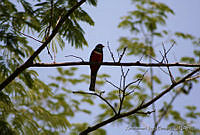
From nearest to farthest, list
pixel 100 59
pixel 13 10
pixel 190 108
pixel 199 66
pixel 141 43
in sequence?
pixel 199 66
pixel 13 10
pixel 100 59
pixel 141 43
pixel 190 108

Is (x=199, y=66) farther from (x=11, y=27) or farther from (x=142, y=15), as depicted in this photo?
(x=142, y=15)

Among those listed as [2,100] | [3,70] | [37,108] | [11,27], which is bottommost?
[37,108]

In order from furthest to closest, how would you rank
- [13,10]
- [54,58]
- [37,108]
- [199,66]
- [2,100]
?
[37,108], [13,10], [2,100], [54,58], [199,66]

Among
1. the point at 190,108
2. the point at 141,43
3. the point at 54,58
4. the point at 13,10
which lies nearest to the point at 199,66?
the point at 54,58

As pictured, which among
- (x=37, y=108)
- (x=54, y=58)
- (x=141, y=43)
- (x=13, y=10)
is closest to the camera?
(x=54, y=58)

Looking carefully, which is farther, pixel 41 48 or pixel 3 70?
pixel 3 70

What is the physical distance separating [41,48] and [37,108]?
144cm

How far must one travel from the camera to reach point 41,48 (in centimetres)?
222

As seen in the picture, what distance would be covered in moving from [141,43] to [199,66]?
14.0 ft

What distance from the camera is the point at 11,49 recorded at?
109 inches

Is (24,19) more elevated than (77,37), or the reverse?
(24,19)

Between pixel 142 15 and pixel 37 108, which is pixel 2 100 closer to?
pixel 37 108

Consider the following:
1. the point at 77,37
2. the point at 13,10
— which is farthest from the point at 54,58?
the point at 13,10

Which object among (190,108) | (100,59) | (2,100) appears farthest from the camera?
(190,108)
